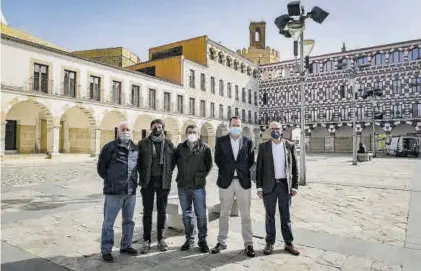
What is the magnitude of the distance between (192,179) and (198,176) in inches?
3.5

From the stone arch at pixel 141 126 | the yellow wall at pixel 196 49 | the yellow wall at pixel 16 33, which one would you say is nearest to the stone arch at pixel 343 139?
the yellow wall at pixel 196 49

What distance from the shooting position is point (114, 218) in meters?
3.93

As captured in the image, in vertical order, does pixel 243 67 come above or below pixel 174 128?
above

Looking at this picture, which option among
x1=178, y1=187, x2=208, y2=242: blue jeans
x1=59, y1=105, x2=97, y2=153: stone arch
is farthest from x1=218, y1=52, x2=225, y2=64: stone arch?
x1=178, y1=187, x2=208, y2=242: blue jeans

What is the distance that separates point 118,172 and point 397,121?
39.1m

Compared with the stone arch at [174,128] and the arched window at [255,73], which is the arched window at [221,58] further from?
the stone arch at [174,128]

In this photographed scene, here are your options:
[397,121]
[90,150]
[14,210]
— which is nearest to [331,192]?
[14,210]

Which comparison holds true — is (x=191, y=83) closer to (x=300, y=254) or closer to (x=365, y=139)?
(x=365, y=139)

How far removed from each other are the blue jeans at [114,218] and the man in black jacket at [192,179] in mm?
698

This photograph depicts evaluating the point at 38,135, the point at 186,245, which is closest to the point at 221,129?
the point at 38,135

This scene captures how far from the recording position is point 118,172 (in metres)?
3.92

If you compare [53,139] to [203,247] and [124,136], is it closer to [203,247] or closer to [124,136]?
[124,136]

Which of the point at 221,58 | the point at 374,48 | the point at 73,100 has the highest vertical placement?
the point at 374,48

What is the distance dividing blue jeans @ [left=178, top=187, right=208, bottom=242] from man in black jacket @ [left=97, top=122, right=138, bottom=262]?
68cm
